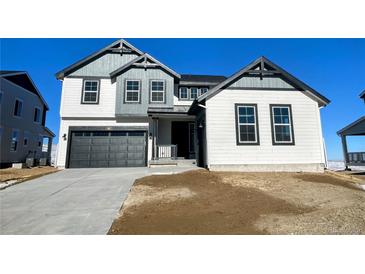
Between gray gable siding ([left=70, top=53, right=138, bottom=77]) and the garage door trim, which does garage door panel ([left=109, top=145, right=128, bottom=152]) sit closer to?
the garage door trim

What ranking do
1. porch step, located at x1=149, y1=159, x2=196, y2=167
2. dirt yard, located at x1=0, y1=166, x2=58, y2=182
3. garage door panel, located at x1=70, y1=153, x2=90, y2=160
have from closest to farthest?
dirt yard, located at x1=0, y1=166, x2=58, y2=182, porch step, located at x1=149, y1=159, x2=196, y2=167, garage door panel, located at x1=70, y1=153, x2=90, y2=160

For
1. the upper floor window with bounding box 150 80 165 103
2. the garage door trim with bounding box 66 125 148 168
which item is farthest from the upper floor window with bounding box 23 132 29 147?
the upper floor window with bounding box 150 80 165 103

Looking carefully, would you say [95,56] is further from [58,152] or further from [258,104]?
[258,104]

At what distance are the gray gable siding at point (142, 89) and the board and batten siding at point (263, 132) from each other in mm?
4554

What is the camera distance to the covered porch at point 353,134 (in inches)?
683

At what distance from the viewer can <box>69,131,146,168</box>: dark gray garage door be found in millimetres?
13586

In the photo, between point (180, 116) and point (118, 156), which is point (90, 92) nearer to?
point (118, 156)

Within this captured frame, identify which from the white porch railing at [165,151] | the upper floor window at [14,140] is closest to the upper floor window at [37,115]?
the upper floor window at [14,140]

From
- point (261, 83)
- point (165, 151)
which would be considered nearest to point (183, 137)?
point (165, 151)

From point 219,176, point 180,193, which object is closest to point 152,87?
point 219,176

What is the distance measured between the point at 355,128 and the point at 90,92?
23222 mm

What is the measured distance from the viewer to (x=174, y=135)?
15.2 m

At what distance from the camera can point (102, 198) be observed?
6.13m

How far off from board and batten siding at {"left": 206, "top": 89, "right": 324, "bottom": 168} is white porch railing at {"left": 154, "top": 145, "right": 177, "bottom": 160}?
12.1ft
